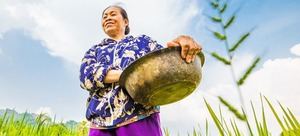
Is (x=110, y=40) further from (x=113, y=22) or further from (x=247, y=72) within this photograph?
(x=247, y=72)

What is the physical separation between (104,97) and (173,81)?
1.52 feet

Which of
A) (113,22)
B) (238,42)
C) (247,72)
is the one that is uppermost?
(113,22)

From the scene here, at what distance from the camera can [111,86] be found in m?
2.01

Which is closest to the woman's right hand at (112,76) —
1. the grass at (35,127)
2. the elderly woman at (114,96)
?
the elderly woman at (114,96)

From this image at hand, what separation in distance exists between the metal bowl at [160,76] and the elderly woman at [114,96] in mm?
141

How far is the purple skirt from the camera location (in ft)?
6.32

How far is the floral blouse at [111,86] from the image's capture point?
195cm

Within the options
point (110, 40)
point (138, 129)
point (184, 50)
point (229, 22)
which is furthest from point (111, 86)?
point (229, 22)

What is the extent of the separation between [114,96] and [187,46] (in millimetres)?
502

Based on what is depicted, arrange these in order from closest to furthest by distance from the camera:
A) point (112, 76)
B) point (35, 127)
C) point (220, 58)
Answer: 1. point (220, 58)
2. point (112, 76)
3. point (35, 127)

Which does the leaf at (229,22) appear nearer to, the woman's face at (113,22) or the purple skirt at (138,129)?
the purple skirt at (138,129)

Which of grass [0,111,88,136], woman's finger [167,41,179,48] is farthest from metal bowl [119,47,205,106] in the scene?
grass [0,111,88,136]

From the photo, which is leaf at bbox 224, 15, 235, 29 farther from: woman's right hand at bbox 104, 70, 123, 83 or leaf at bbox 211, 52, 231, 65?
woman's right hand at bbox 104, 70, 123, 83

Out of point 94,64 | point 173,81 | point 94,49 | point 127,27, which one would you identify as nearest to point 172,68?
point 173,81
